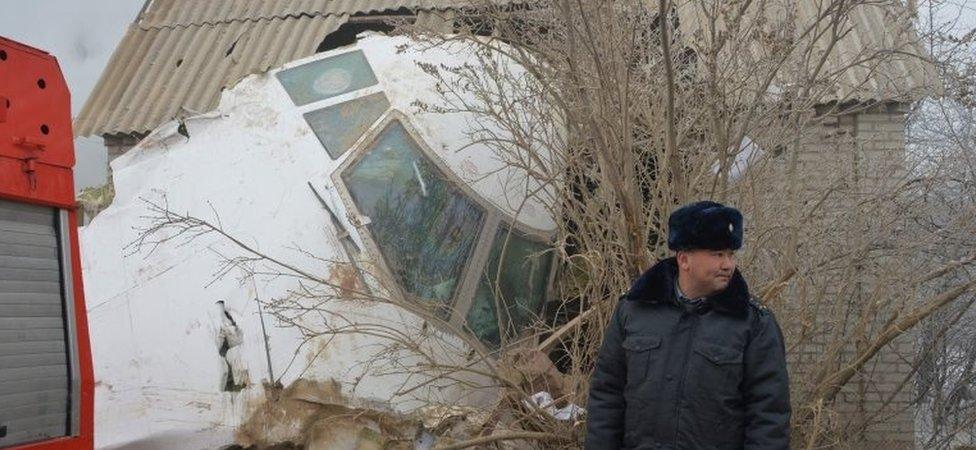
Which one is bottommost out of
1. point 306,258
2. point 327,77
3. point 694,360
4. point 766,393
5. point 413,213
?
point 766,393

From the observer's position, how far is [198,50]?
8867mm

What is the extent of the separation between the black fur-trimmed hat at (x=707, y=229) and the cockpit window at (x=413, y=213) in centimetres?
217

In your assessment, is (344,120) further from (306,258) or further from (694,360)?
(694,360)

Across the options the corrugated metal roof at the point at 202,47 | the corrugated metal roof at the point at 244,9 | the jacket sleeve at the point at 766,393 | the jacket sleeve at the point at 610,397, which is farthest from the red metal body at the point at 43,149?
the corrugated metal roof at the point at 244,9

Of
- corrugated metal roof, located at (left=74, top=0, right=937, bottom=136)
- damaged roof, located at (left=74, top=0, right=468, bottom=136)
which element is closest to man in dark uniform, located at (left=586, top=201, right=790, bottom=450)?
corrugated metal roof, located at (left=74, top=0, right=937, bottom=136)

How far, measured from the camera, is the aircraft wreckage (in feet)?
16.1

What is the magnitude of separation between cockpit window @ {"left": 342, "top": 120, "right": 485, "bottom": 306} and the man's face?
7.26ft

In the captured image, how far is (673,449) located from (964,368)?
22.6 ft

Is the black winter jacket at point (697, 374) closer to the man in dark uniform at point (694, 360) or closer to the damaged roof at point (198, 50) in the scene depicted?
the man in dark uniform at point (694, 360)

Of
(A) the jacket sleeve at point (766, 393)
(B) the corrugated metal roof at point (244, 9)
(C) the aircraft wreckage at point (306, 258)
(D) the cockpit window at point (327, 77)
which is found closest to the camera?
(A) the jacket sleeve at point (766, 393)

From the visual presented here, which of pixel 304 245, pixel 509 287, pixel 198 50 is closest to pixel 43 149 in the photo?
pixel 304 245

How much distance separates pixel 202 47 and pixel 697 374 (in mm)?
6835

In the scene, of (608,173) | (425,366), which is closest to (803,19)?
(608,173)

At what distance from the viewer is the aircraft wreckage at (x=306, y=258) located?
16.1ft
